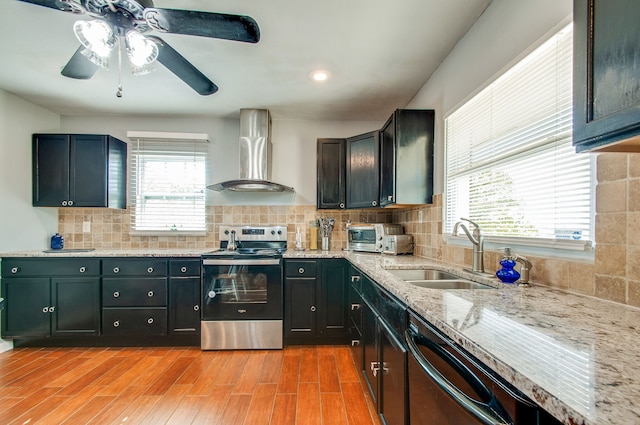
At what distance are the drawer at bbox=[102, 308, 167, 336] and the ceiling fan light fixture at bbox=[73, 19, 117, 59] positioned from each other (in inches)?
88.3

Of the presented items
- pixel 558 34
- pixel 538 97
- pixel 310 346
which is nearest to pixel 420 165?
pixel 538 97

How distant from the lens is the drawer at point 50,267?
2662 millimetres

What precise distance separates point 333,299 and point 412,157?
154 centimetres

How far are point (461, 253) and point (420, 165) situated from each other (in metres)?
0.86

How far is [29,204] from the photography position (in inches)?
117

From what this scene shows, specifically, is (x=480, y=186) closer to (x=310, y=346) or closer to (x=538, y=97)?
(x=538, y=97)

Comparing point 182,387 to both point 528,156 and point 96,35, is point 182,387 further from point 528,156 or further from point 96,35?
point 528,156

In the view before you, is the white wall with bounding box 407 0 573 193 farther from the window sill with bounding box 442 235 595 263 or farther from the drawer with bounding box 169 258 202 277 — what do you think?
the drawer with bounding box 169 258 202 277

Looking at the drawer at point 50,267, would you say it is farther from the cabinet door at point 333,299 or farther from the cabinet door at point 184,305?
the cabinet door at point 333,299

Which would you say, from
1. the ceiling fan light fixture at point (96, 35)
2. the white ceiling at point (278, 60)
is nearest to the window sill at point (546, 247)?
the white ceiling at point (278, 60)

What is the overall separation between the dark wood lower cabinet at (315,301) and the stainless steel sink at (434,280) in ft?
2.80

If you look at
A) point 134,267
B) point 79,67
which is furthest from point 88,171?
point 79,67

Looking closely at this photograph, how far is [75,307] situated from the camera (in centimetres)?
271

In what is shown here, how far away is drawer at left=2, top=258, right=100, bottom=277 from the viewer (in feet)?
8.73
